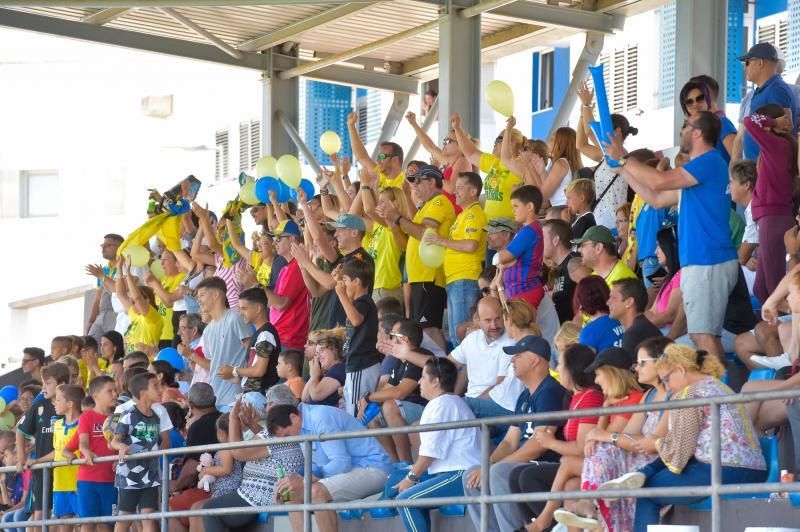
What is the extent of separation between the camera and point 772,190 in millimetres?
8445

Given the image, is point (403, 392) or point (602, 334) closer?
point (602, 334)

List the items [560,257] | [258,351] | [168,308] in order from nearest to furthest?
[560,257], [258,351], [168,308]

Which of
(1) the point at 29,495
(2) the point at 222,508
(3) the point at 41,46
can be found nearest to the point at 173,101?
(3) the point at 41,46

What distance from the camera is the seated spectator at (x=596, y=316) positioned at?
8180 millimetres

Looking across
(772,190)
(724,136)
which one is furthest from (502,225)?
(772,190)

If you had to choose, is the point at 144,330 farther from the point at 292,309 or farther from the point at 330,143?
the point at 330,143

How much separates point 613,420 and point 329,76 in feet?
39.4

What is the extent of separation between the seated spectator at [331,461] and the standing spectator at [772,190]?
275cm

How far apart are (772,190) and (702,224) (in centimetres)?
75

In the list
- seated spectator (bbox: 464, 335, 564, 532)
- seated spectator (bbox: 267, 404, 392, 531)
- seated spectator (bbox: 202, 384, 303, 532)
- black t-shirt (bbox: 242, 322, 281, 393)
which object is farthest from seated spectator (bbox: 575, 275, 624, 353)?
black t-shirt (bbox: 242, 322, 281, 393)

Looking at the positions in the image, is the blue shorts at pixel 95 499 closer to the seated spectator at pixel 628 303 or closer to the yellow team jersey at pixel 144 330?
the yellow team jersey at pixel 144 330

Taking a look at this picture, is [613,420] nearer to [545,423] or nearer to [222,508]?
[545,423]

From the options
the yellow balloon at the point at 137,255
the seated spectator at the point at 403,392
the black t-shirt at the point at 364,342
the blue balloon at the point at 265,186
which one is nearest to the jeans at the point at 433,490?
the seated spectator at the point at 403,392

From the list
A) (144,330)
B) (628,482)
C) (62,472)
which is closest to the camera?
(628,482)
